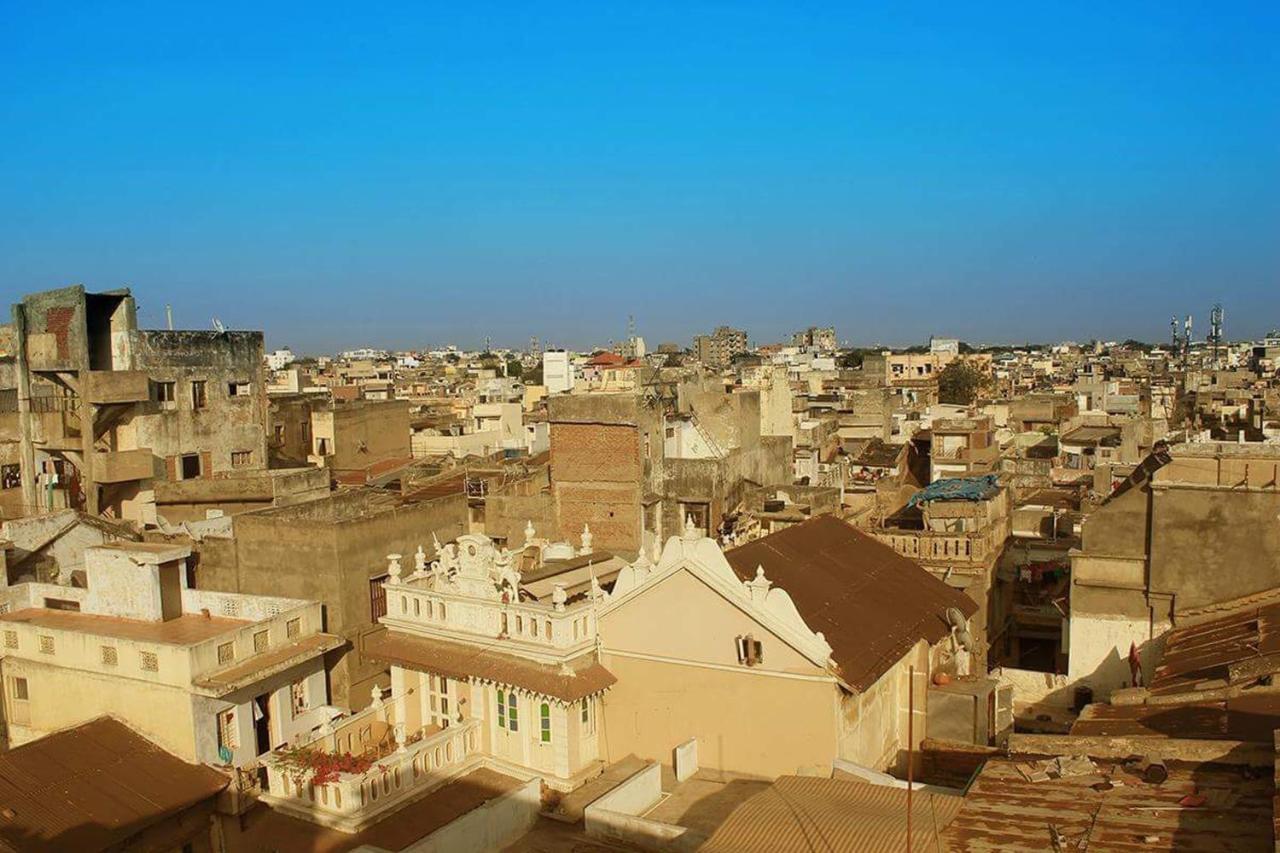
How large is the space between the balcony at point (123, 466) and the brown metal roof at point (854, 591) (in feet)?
80.1

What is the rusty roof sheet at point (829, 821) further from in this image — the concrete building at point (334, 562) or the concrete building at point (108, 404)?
the concrete building at point (108, 404)

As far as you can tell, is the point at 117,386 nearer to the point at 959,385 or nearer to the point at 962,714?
the point at 962,714

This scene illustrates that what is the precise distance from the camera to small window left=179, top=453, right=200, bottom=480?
37469 mm

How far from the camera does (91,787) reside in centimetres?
1886

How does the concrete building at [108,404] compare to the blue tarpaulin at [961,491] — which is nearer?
the blue tarpaulin at [961,491]

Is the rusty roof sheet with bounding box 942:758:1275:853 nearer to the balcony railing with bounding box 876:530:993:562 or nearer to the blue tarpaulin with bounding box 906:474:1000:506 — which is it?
the balcony railing with bounding box 876:530:993:562

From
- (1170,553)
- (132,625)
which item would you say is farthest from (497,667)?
(1170,553)

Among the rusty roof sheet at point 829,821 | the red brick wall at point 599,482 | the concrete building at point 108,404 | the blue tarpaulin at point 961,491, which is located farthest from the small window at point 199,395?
the rusty roof sheet at point 829,821

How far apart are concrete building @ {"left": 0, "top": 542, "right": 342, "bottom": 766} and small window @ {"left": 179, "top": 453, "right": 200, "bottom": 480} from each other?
1361 cm

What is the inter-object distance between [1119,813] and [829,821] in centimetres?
293

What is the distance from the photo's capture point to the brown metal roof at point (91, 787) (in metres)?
17.6

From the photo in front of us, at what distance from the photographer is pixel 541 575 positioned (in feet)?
66.2

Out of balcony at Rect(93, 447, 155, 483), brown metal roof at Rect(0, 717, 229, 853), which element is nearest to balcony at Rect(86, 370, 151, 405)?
balcony at Rect(93, 447, 155, 483)

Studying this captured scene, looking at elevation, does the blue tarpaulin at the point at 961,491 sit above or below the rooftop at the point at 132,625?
above
